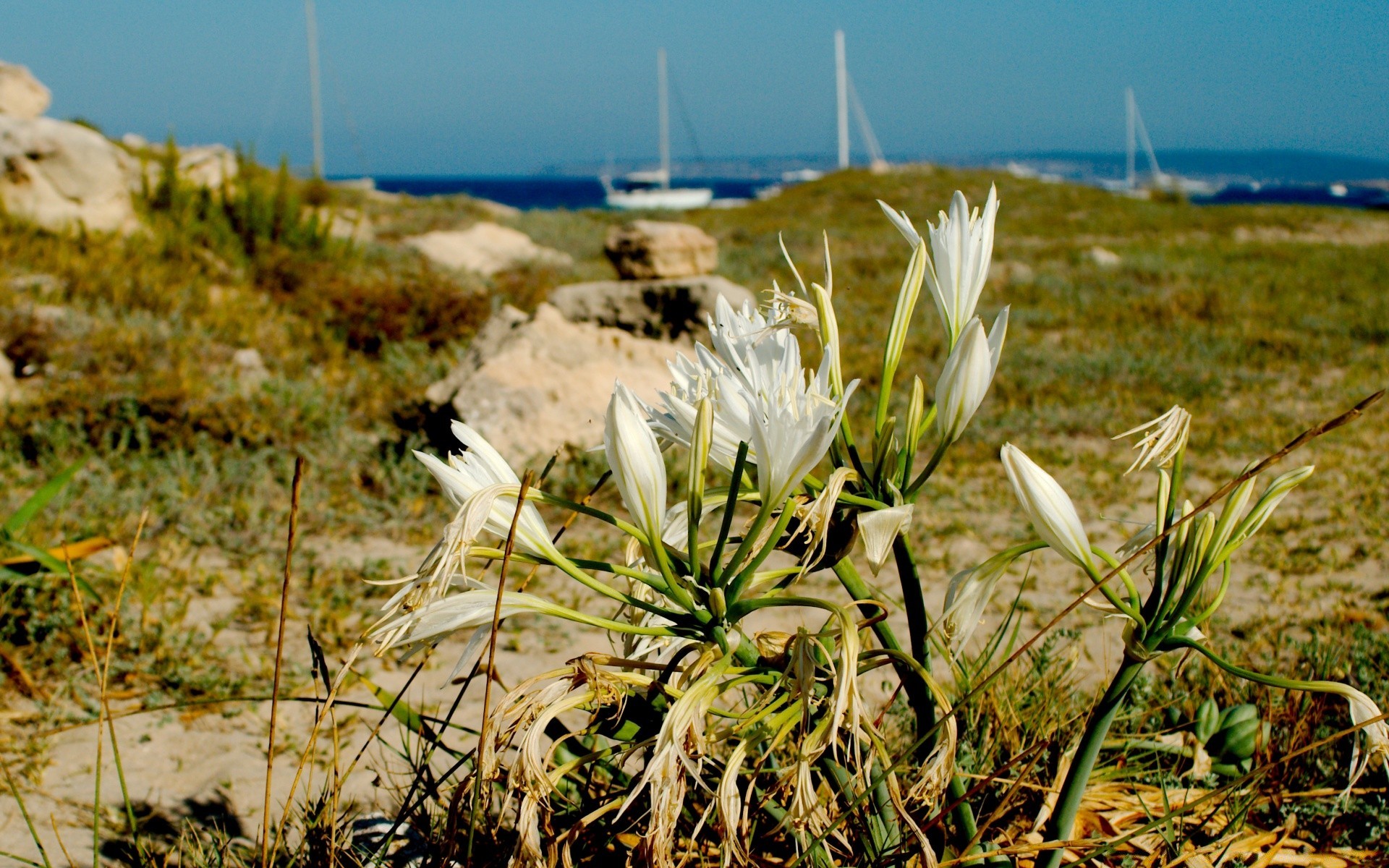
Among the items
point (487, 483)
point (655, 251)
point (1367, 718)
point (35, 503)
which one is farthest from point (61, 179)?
point (1367, 718)

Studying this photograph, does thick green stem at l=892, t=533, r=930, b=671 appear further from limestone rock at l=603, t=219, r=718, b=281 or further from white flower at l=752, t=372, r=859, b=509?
limestone rock at l=603, t=219, r=718, b=281

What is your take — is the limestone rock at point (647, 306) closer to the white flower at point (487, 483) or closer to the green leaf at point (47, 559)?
the green leaf at point (47, 559)

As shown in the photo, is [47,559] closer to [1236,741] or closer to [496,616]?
[496,616]

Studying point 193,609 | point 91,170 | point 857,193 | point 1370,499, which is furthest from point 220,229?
point 857,193

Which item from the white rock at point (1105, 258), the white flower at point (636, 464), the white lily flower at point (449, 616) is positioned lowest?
the white lily flower at point (449, 616)

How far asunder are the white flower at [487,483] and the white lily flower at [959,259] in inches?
17.0

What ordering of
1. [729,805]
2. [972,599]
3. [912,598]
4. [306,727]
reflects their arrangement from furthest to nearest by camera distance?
[306,727] < [912,598] < [972,599] < [729,805]

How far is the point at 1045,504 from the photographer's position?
83 centimetres

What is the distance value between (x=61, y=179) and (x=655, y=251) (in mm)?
5273

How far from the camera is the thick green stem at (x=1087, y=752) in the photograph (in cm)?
89

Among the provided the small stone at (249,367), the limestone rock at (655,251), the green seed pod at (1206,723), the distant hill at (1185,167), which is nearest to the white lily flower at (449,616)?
the green seed pod at (1206,723)

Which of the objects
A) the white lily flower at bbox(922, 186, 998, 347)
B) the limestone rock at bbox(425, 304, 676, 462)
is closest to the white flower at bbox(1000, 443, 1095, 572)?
the white lily flower at bbox(922, 186, 998, 347)

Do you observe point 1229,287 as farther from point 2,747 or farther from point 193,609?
point 2,747

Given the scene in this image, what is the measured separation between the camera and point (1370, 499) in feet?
15.2
